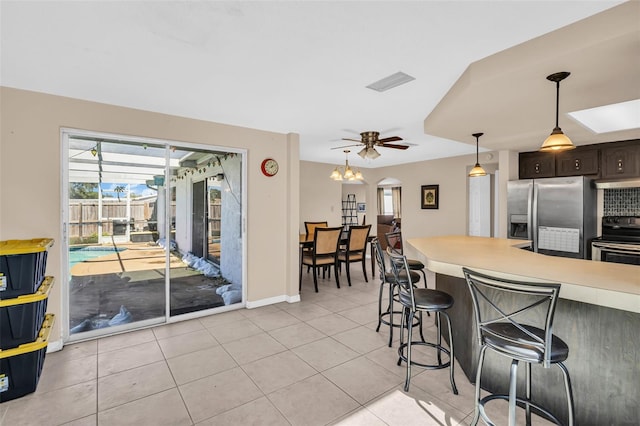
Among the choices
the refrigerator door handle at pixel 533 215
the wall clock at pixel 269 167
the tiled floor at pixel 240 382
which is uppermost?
the wall clock at pixel 269 167

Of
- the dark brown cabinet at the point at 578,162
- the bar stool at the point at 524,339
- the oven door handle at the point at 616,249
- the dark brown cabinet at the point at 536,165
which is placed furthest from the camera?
the dark brown cabinet at the point at 536,165

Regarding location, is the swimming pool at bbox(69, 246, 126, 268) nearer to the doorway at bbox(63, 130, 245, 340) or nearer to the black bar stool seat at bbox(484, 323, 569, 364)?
the doorway at bbox(63, 130, 245, 340)

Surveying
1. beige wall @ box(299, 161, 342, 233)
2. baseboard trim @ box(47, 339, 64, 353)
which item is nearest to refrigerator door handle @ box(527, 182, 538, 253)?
beige wall @ box(299, 161, 342, 233)

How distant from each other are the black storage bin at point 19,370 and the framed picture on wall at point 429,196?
6481 millimetres

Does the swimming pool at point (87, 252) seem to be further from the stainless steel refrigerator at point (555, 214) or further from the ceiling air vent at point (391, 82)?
the stainless steel refrigerator at point (555, 214)

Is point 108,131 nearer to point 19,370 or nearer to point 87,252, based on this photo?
point 87,252

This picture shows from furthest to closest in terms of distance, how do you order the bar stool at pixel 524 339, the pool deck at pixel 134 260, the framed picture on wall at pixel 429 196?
the framed picture on wall at pixel 429 196, the pool deck at pixel 134 260, the bar stool at pixel 524 339

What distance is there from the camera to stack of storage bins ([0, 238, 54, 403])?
2131 millimetres

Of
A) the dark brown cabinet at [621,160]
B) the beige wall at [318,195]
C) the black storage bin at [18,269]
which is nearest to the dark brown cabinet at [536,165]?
the dark brown cabinet at [621,160]

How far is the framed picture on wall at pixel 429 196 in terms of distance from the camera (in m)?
6.67

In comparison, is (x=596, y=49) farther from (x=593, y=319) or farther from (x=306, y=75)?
(x=306, y=75)

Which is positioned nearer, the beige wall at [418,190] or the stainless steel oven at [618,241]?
the stainless steel oven at [618,241]

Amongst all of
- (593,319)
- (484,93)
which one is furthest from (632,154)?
(593,319)

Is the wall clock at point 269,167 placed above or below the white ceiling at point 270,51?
below
